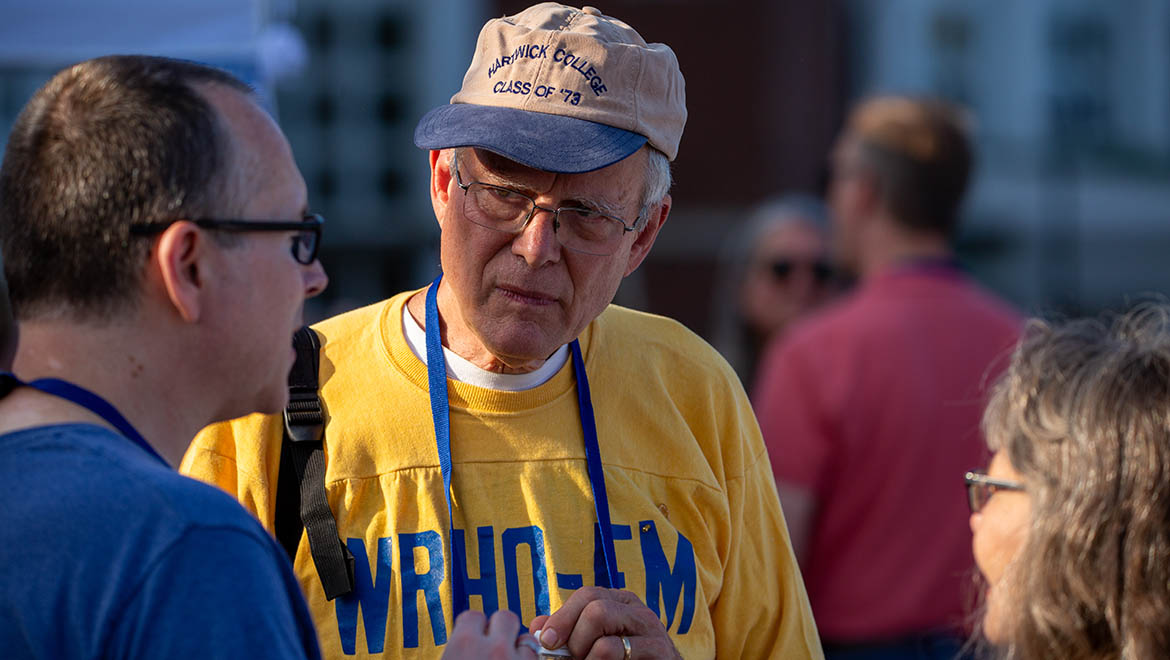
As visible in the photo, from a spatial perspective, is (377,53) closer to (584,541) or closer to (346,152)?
(346,152)

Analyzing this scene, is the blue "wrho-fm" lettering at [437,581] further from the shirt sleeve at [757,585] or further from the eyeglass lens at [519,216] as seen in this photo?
the eyeglass lens at [519,216]

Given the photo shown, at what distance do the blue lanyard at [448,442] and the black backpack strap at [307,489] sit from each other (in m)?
0.17

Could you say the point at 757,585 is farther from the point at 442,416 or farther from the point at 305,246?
the point at 305,246

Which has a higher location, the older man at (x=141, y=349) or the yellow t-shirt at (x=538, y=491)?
the older man at (x=141, y=349)

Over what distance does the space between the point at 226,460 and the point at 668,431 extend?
2.38ft

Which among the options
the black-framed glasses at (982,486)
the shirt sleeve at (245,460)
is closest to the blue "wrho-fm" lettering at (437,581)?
the shirt sleeve at (245,460)

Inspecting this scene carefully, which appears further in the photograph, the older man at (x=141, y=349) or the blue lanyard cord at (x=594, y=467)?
the blue lanyard cord at (x=594, y=467)

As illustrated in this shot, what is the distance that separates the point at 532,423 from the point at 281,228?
0.65 metres

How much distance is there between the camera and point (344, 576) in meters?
1.88

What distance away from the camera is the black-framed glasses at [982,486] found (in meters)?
2.17

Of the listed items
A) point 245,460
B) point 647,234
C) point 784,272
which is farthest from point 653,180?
point 784,272

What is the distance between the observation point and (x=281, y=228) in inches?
61.4

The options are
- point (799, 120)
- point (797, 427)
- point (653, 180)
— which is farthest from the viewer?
point (799, 120)

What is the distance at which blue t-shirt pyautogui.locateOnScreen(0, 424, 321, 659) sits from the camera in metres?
1.27
